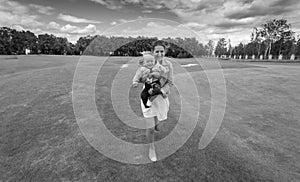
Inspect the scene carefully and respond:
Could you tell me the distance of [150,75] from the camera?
11.8 ft

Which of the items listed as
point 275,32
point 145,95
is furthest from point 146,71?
point 275,32

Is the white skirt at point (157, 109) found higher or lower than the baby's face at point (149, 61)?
lower

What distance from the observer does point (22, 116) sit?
21.7 ft

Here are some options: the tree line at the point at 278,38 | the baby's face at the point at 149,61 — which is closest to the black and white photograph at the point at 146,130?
the baby's face at the point at 149,61

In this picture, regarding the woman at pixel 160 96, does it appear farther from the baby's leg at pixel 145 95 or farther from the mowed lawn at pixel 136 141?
the mowed lawn at pixel 136 141

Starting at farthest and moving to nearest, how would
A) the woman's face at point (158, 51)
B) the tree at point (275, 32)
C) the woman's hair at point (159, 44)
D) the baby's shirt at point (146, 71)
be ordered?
A: the tree at point (275, 32)
the woman's hair at point (159, 44)
the woman's face at point (158, 51)
the baby's shirt at point (146, 71)

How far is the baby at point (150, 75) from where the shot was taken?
3586mm

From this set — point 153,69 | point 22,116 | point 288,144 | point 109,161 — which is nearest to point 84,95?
point 22,116

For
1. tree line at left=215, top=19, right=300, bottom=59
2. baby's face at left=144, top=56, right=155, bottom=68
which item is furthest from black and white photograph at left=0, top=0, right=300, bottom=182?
tree line at left=215, top=19, right=300, bottom=59

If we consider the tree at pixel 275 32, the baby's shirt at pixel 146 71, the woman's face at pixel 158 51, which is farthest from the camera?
the tree at pixel 275 32

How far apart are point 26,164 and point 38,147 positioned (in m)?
0.72

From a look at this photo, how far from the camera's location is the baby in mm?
3586

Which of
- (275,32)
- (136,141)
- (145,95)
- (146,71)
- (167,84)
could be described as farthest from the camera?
(275,32)

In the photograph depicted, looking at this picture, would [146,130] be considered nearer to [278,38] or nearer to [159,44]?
[159,44]
